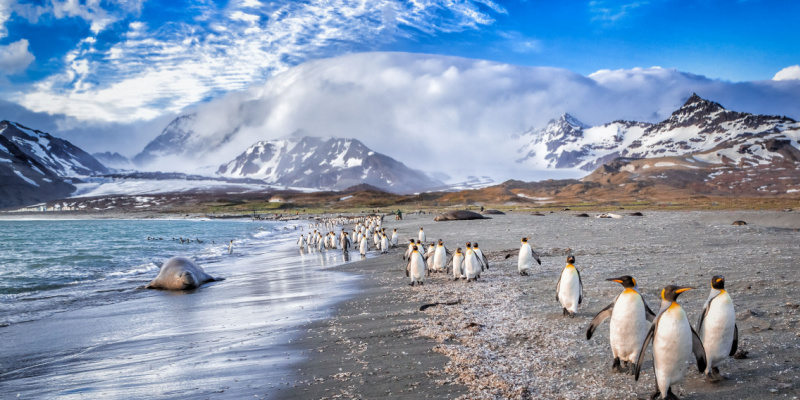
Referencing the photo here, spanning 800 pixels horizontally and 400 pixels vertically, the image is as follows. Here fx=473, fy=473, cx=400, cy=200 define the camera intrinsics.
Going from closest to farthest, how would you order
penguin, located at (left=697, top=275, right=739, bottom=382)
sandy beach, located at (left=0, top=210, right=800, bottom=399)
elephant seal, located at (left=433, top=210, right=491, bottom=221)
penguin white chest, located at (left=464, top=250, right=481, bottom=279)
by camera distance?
1. penguin, located at (left=697, top=275, right=739, bottom=382)
2. sandy beach, located at (left=0, top=210, right=800, bottom=399)
3. penguin white chest, located at (left=464, top=250, right=481, bottom=279)
4. elephant seal, located at (left=433, top=210, right=491, bottom=221)

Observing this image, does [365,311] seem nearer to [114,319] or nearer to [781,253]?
[114,319]

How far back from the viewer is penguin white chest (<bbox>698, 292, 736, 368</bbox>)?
4742 millimetres

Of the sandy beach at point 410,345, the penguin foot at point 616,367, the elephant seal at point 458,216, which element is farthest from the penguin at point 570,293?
the elephant seal at point 458,216

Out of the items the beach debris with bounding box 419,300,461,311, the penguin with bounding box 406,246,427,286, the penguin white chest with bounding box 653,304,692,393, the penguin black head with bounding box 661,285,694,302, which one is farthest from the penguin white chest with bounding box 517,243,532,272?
the penguin white chest with bounding box 653,304,692,393

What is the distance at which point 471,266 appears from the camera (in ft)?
37.9

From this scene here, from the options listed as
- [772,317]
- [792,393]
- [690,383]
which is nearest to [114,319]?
[690,383]

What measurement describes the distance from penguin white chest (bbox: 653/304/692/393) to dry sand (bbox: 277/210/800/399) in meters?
0.24

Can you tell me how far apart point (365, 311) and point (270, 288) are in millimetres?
4522

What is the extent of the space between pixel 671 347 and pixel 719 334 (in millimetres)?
746

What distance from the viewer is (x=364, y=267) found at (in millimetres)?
16375

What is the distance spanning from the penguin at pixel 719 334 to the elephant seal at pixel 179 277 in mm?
12410

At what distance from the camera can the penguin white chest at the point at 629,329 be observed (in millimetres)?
5062

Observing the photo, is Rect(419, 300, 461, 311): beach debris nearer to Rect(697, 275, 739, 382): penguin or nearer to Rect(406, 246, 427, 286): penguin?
Rect(406, 246, 427, 286): penguin

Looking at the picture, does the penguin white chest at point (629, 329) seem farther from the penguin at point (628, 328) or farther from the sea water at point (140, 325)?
the sea water at point (140, 325)
